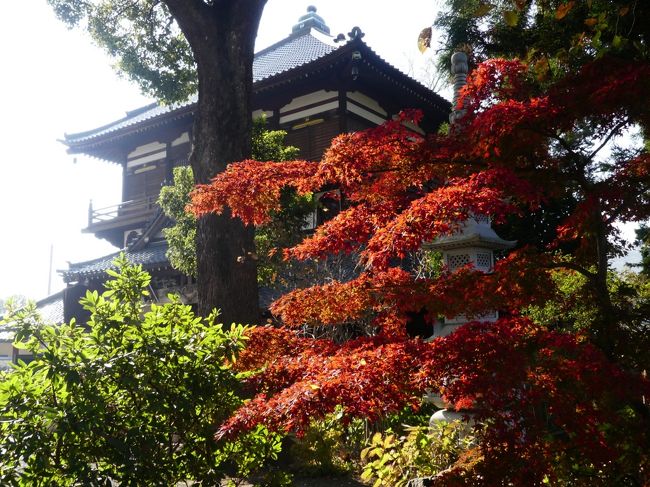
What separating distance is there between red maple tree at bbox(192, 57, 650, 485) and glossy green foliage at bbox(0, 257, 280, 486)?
39 centimetres

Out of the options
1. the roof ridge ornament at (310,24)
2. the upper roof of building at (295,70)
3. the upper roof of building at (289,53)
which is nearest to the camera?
the upper roof of building at (295,70)

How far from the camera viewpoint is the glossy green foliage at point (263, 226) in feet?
31.2

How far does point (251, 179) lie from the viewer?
14.5 feet

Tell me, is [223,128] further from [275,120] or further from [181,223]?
[275,120]

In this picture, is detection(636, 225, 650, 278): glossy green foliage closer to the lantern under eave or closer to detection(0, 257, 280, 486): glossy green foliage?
the lantern under eave

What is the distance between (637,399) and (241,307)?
4.20m

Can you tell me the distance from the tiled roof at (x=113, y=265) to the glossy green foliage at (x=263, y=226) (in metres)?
4.26

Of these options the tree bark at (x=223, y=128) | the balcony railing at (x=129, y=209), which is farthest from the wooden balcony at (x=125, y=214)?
the tree bark at (x=223, y=128)

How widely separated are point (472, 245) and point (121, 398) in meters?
3.55

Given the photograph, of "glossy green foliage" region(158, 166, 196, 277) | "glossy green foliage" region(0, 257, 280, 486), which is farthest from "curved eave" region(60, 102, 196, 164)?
"glossy green foliage" region(0, 257, 280, 486)

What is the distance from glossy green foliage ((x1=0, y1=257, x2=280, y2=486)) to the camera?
2.88 m

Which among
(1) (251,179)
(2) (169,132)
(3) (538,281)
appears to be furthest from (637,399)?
(2) (169,132)

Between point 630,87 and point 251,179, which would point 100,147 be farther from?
point 630,87

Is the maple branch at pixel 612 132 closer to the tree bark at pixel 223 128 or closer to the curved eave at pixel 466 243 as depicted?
the curved eave at pixel 466 243
